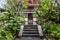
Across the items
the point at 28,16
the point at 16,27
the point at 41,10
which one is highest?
the point at 41,10

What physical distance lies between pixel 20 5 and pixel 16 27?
6.23m

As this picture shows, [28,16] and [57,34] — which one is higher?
[57,34]

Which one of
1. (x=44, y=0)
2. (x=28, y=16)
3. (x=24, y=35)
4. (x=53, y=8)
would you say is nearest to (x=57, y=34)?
(x=24, y=35)

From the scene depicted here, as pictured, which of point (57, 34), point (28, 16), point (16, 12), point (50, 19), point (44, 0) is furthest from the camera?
point (28, 16)

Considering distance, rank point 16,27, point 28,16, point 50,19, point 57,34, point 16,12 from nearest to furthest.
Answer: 1. point 57,34
2. point 16,27
3. point 50,19
4. point 16,12
5. point 28,16

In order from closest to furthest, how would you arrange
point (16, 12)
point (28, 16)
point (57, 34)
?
point (57, 34), point (16, 12), point (28, 16)

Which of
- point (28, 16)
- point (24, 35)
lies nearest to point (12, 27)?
point (24, 35)

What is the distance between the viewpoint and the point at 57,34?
34.3 ft

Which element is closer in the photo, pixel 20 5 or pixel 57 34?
pixel 57 34

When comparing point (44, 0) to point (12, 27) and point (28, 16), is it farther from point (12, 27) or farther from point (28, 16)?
point (28, 16)

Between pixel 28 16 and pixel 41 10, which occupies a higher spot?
pixel 41 10

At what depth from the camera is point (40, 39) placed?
39.6 feet

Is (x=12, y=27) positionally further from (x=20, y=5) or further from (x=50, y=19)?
(x=20, y=5)

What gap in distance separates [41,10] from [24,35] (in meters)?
3.34
